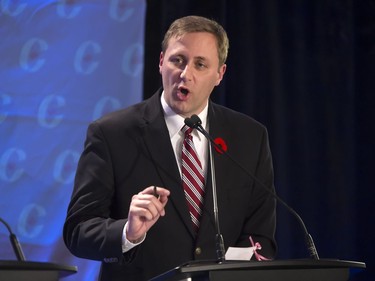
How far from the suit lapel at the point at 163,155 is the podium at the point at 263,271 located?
0.70m

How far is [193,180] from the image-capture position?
104 inches

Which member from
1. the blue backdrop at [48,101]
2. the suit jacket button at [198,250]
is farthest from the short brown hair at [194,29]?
the blue backdrop at [48,101]

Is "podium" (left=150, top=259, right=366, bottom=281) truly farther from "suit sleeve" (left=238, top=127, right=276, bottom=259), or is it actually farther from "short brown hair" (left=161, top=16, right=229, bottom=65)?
"short brown hair" (left=161, top=16, right=229, bottom=65)

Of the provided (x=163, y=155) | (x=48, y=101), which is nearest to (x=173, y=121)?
(x=163, y=155)

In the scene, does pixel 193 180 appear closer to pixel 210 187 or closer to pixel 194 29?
pixel 210 187

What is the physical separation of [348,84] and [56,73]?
1797mm

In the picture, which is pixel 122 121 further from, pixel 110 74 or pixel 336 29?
pixel 336 29

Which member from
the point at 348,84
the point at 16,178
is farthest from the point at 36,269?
the point at 348,84

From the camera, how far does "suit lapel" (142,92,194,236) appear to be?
8.38 ft

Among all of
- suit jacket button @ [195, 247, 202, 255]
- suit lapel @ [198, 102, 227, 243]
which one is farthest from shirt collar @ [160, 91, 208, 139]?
suit jacket button @ [195, 247, 202, 255]

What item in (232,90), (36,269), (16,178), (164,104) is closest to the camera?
(36,269)

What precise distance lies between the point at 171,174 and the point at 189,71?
415 millimetres

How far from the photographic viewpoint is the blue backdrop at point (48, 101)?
349 cm

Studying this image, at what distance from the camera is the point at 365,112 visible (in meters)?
4.33
